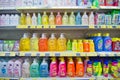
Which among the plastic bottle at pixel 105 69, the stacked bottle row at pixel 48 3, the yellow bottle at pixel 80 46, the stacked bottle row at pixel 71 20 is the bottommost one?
the plastic bottle at pixel 105 69

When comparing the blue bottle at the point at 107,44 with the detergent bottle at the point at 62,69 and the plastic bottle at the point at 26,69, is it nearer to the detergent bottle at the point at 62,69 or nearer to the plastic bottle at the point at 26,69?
the detergent bottle at the point at 62,69

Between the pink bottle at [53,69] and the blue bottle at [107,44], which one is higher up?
the blue bottle at [107,44]

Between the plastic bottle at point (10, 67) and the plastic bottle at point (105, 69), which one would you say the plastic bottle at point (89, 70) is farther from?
the plastic bottle at point (10, 67)

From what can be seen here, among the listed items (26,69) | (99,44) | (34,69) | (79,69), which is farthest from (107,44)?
(26,69)

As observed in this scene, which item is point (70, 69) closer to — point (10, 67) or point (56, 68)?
point (56, 68)

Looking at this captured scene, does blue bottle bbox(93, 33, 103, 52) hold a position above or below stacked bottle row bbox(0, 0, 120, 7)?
below

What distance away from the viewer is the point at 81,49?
2.18 m

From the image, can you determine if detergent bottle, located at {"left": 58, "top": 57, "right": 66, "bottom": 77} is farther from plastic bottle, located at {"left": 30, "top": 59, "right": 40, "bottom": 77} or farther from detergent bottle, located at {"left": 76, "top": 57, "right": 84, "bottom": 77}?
plastic bottle, located at {"left": 30, "top": 59, "right": 40, "bottom": 77}

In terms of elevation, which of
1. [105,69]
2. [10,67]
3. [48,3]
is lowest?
[105,69]

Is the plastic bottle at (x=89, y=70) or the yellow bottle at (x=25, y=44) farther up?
the yellow bottle at (x=25, y=44)

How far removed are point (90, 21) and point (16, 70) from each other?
1.28 meters

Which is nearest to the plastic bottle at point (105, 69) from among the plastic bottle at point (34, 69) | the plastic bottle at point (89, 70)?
the plastic bottle at point (89, 70)

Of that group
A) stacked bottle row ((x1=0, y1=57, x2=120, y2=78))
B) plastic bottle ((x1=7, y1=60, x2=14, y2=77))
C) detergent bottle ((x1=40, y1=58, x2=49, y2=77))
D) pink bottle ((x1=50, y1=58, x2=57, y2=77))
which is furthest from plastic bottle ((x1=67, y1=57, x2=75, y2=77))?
plastic bottle ((x1=7, y1=60, x2=14, y2=77))

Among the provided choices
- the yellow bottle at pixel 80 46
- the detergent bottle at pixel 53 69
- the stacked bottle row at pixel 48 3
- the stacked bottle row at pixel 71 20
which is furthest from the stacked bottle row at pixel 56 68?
the stacked bottle row at pixel 48 3
